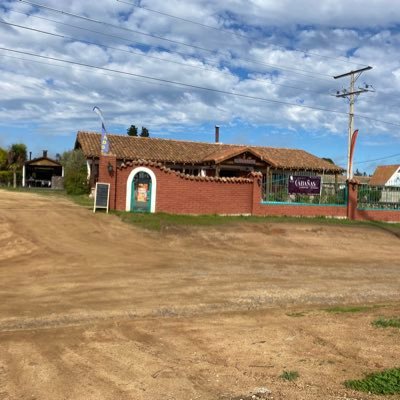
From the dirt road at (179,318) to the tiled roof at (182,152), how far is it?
57.5ft

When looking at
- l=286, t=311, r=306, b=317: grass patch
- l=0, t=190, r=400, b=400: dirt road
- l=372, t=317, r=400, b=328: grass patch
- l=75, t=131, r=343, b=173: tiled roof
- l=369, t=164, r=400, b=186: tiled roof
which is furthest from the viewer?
l=369, t=164, r=400, b=186: tiled roof

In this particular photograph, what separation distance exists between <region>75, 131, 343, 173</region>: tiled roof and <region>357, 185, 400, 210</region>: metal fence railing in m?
8.61

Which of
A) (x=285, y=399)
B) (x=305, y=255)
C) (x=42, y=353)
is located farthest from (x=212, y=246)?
(x=285, y=399)

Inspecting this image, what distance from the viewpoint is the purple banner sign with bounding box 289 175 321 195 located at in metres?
25.7

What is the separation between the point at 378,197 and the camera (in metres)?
28.4

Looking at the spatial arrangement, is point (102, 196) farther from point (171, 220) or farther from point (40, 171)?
point (40, 171)

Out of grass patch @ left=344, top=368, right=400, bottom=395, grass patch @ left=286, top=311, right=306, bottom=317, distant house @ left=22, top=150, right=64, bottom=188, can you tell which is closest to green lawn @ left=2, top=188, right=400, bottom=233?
grass patch @ left=286, top=311, right=306, bottom=317

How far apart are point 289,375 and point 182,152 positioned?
32.5 meters

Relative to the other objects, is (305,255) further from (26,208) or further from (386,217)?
(386,217)

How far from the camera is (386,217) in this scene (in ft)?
93.8

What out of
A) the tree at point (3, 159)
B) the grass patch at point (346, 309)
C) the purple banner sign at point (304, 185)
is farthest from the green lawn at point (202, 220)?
the tree at point (3, 159)

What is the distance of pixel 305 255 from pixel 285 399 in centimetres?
1252

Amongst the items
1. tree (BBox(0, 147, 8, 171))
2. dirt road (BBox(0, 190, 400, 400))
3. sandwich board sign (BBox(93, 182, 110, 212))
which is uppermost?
tree (BBox(0, 147, 8, 171))

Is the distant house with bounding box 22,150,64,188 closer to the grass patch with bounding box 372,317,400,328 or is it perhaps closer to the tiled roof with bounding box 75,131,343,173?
the tiled roof with bounding box 75,131,343,173
